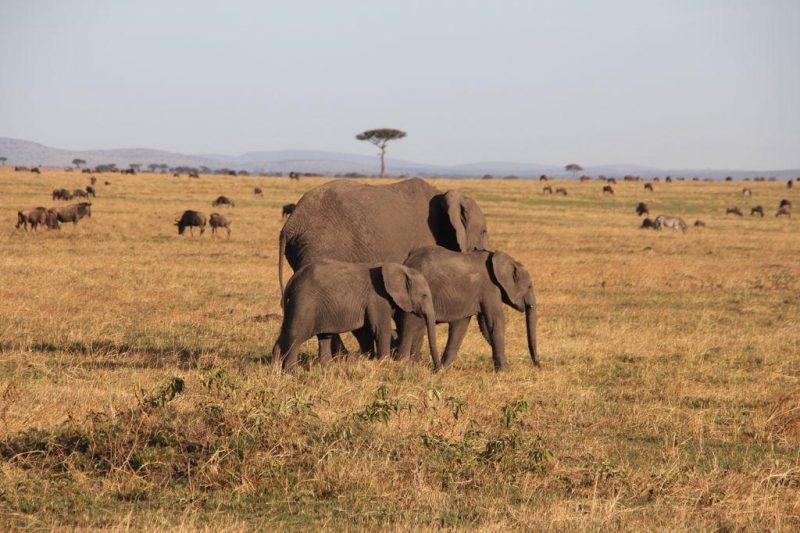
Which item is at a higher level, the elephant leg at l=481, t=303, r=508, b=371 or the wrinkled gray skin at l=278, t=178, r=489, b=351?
the wrinkled gray skin at l=278, t=178, r=489, b=351

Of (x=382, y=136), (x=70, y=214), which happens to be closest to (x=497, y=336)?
(x=70, y=214)

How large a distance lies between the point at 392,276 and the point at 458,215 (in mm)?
2855

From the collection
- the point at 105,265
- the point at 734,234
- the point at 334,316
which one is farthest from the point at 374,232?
the point at 734,234

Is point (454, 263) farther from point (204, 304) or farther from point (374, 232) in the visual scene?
point (204, 304)

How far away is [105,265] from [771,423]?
18.5m

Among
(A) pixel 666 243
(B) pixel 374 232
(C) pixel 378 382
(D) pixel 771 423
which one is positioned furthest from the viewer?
(A) pixel 666 243

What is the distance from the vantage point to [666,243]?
3669 cm

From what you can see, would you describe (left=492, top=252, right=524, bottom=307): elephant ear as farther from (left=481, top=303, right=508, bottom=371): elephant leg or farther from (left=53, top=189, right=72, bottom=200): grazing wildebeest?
(left=53, top=189, right=72, bottom=200): grazing wildebeest

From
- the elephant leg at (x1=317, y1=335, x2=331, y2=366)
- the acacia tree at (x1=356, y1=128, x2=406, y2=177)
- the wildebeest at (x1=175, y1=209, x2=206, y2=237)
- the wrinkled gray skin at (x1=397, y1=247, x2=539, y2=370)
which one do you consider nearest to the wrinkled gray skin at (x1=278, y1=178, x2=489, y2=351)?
the wrinkled gray skin at (x1=397, y1=247, x2=539, y2=370)

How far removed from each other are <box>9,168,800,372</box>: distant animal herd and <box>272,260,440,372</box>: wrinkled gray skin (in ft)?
0.04

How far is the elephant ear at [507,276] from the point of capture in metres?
12.9

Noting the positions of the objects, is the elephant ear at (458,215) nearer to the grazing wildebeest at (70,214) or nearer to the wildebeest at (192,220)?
the wildebeest at (192,220)

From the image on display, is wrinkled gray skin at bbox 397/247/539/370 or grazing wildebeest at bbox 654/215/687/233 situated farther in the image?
grazing wildebeest at bbox 654/215/687/233

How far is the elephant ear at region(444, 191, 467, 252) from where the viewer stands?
14.1 metres
